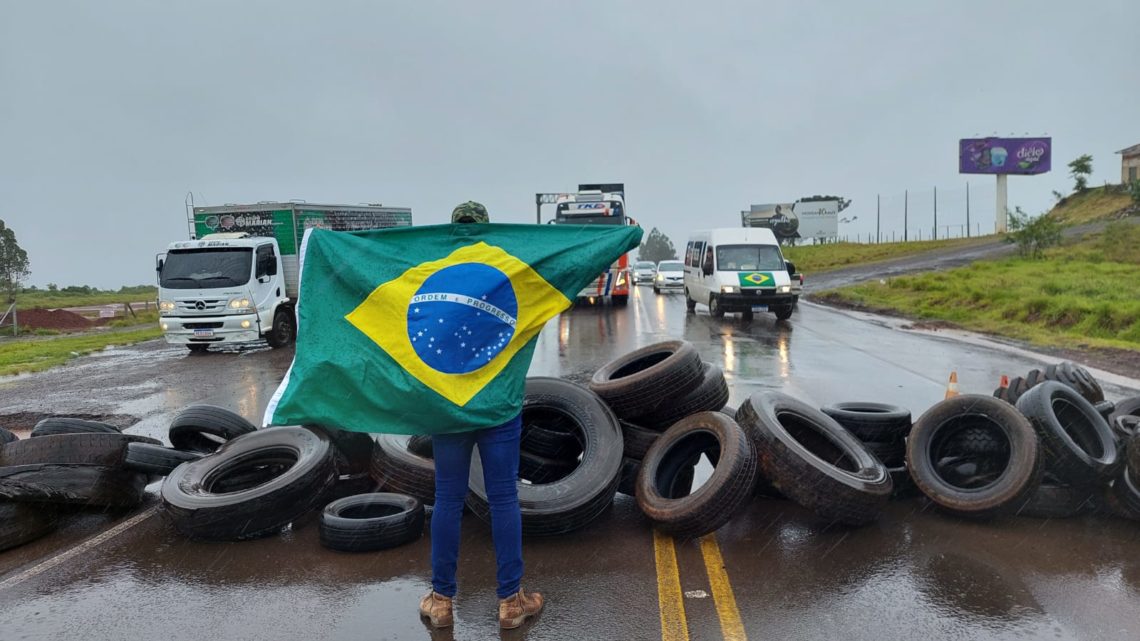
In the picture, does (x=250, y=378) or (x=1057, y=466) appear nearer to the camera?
(x=1057, y=466)

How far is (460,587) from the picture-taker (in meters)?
4.61

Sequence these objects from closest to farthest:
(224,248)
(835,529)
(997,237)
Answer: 1. (835,529)
2. (224,248)
3. (997,237)

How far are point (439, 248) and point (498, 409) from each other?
3.06 ft

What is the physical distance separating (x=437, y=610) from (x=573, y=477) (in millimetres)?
1528

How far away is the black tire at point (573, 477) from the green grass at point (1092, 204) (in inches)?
2751

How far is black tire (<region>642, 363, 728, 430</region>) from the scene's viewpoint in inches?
245

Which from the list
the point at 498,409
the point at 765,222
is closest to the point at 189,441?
the point at 498,409

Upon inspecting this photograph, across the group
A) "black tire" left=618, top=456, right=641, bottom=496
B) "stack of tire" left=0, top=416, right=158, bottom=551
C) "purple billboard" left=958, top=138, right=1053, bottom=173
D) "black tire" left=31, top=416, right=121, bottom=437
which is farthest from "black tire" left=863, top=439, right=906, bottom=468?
"purple billboard" left=958, top=138, right=1053, bottom=173

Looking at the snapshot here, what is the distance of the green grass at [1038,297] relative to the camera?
18.2 m

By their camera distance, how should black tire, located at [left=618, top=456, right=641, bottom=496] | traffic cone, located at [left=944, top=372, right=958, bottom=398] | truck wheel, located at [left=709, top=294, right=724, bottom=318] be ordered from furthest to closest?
truck wheel, located at [left=709, top=294, right=724, bottom=318] < traffic cone, located at [left=944, top=372, right=958, bottom=398] < black tire, located at [left=618, top=456, right=641, bottom=496]

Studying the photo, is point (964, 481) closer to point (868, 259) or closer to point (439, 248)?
point (439, 248)

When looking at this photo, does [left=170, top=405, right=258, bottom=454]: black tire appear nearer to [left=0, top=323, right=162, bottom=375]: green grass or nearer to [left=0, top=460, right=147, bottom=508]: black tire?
[left=0, top=460, right=147, bottom=508]: black tire

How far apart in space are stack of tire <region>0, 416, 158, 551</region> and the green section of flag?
58.3ft

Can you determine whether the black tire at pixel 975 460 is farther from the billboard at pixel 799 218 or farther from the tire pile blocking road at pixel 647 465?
the billboard at pixel 799 218
